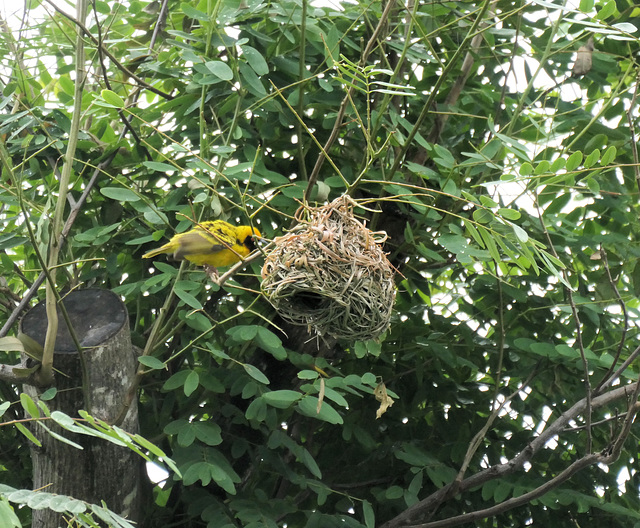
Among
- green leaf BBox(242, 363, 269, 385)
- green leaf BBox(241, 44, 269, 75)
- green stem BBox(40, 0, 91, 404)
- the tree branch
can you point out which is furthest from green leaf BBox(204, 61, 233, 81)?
the tree branch

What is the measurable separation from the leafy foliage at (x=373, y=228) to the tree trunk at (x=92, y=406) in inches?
5.9

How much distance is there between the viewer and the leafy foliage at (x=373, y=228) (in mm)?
2910

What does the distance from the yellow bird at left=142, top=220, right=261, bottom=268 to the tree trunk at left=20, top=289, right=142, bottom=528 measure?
0.32 m

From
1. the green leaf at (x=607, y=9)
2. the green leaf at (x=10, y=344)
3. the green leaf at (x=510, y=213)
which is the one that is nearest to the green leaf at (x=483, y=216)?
the green leaf at (x=510, y=213)

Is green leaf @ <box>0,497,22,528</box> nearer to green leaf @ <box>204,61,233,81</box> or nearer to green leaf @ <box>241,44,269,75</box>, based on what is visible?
green leaf @ <box>204,61,233,81</box>

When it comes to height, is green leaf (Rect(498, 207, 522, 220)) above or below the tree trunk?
above

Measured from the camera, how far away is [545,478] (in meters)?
3.31

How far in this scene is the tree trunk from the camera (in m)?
2.75

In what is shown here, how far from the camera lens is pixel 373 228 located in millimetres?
3129

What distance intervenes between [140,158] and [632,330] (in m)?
2.31

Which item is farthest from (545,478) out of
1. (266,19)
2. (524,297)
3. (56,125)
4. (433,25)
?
(56,125)

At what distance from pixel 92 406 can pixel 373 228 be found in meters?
1.30

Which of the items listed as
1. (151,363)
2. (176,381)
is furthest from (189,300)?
(176,381)

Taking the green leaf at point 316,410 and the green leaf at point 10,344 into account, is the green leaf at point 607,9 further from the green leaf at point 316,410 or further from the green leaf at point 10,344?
the green leaf at point 10,344
